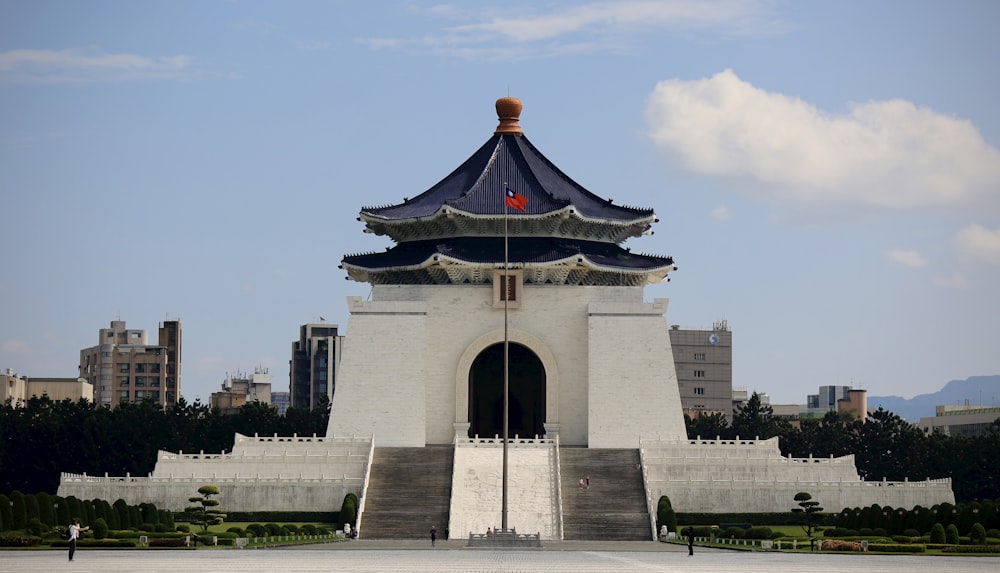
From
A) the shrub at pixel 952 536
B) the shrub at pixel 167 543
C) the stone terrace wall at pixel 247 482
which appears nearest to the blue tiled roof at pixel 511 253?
the stone terrace wall at pixel 247 482

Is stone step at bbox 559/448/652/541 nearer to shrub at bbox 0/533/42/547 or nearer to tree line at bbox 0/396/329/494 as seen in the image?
shrub at bbox 0/533/42/547

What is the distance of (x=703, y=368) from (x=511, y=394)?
44.1 metres

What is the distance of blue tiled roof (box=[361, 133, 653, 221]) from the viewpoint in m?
62.3

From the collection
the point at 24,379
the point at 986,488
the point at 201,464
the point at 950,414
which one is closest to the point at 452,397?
the point at 201,464

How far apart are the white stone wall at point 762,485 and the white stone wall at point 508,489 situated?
3.00 m

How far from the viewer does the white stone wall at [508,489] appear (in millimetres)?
50203

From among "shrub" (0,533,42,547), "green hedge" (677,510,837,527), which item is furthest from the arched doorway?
"shrub" (0,533,42,547)

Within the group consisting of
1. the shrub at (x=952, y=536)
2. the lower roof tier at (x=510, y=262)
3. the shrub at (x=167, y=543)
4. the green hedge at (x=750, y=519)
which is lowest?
the shrub at (x=167, y=543)

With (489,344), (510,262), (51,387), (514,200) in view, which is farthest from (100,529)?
(51,387)

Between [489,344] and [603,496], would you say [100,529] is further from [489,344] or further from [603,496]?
[489,344]

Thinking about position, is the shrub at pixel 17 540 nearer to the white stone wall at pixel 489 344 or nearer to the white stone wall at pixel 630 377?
the white stone wall at pixel 489 344

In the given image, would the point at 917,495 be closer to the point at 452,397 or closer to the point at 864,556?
the point at 864,556

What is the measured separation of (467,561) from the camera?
39281 millimetres

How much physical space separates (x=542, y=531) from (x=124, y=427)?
72.2 ft
